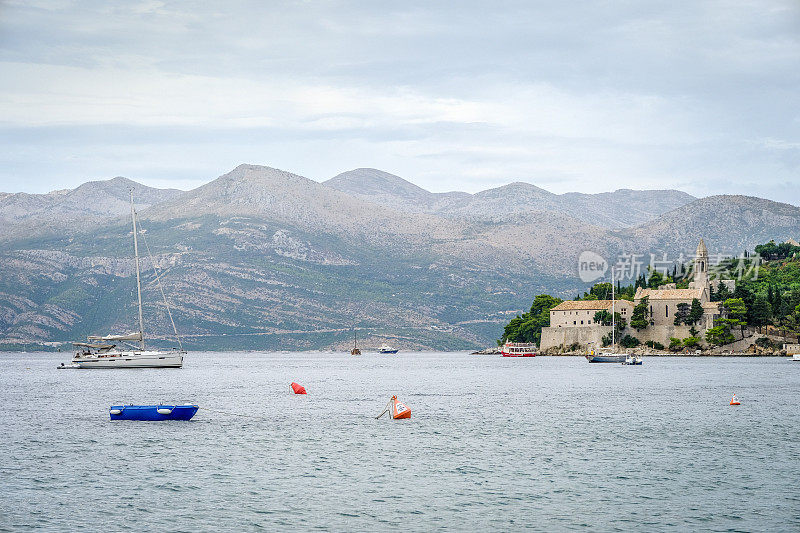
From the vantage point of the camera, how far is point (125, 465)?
44.7 m

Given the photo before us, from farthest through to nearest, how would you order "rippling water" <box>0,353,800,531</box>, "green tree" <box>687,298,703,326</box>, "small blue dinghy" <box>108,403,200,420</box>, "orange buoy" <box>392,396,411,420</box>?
"green tree" <box>687,298,703,326</box>, "orange buoy" <box>392,396,411,420</box>, "small blue dinghy" <box>108,403,200,420</box>, "rippling water" <box>0,353,800,531</box>

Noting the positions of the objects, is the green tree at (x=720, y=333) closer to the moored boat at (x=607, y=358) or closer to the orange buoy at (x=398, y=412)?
the moored boat at (x=607, y=358)

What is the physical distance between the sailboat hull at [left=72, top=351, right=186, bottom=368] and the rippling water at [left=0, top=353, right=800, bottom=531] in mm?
63816

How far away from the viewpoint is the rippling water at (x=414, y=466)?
33031 millimetres

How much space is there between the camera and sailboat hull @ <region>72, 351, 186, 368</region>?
480 ft

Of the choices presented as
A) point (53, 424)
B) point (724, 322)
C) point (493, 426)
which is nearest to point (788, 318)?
point (724, 322)

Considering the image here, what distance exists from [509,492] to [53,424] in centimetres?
3841

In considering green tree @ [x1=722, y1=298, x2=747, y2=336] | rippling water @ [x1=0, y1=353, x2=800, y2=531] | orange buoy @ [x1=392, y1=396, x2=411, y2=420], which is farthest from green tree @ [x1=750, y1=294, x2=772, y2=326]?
orange buoy @ [x1=392, y1=396, x2=411, y2=420]

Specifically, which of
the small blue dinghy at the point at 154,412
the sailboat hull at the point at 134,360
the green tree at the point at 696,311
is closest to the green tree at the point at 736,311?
the green tree at the point at 696,311

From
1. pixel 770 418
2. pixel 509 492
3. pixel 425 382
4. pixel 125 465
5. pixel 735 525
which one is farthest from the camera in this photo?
pixel 425 382

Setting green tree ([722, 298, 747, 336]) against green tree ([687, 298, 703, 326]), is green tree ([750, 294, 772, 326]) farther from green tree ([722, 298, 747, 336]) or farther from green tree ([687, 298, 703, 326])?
green tree ([687, 298, 703, 326])

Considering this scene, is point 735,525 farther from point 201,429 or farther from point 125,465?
point 201,429

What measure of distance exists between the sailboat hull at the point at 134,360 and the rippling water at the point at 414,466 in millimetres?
63816

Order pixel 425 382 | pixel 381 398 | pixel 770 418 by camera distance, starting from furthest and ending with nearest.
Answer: pixel 425 382
pixel 381 398
pixel 770 418
